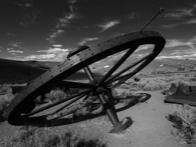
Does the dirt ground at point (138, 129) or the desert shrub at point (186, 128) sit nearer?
the desert shrub at point (186, 128)

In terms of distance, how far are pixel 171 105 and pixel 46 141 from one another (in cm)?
519

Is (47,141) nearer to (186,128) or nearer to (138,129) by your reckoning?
(138,129)

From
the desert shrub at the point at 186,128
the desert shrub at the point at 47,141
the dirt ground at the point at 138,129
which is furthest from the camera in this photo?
the dirt ground at the point at 138,129

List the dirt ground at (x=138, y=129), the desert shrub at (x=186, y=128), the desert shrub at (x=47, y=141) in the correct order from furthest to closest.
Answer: the dirt ground at (x=138, y=129), the desert shrub at (x=186, y=128), the desert shrub at (x=47, y=141)

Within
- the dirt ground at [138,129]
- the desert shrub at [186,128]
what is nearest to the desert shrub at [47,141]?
the dirt ground at [138,129]

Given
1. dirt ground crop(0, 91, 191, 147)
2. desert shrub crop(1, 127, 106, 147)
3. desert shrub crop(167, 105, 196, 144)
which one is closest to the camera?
desert shrub crop(1, 127, 106, 147)

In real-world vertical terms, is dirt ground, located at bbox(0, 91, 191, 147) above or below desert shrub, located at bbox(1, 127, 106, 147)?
below

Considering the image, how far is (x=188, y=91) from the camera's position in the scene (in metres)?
5.47

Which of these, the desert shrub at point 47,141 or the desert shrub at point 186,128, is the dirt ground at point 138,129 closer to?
the desert shrub at point 186,128

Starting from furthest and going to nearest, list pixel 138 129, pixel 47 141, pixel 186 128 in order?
pixel 138 129
pixel 186 128
pixel 47 141

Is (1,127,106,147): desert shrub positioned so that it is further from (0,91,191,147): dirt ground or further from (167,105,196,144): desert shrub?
Result: (167,105,196,144): desert shrub

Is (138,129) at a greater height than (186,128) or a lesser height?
lesser

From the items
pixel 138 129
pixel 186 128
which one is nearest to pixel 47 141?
pixel 138 129

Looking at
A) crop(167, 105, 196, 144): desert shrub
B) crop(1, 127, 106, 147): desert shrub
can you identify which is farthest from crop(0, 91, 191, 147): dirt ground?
crop(1, 127, 106, 147): desert shrub
